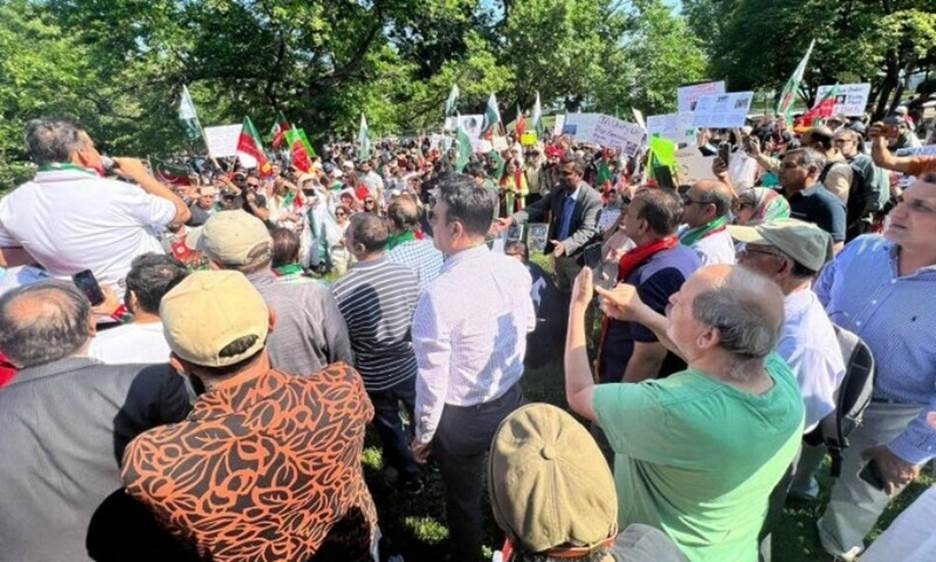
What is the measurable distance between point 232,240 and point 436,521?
222cm

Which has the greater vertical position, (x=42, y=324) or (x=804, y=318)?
(x=42, y=324)

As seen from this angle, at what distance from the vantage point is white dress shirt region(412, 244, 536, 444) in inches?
93.4

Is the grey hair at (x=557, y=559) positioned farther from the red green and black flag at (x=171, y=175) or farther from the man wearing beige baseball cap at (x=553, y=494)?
the red green and black flag at (x=171, y=175)

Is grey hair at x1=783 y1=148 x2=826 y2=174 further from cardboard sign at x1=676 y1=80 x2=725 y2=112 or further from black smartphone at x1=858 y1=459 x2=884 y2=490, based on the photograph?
black smartphone at x1=858 y1=459 x2=884 y2=490

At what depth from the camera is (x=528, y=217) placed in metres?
5.77

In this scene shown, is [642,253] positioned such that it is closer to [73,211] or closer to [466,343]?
[466,343]

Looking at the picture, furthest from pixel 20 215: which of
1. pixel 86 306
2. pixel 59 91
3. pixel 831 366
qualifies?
pixel 59 91

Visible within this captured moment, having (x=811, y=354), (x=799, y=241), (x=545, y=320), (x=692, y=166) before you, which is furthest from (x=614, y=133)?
(x=811, y=354)

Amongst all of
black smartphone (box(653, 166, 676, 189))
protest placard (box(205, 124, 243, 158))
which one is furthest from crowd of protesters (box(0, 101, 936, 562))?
protest placard (box(205, 124, 243, 158))

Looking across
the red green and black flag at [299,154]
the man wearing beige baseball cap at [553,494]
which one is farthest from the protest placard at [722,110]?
the red green and black flag at [299,154]

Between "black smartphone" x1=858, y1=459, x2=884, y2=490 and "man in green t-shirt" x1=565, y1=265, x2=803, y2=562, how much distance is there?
129 centimetres

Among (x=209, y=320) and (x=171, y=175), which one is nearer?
(x=209, y=320)

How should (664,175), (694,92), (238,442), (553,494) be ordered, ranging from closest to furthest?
(553,494), (238,442), (664,175), (694,92)

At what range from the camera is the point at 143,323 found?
236 cm
